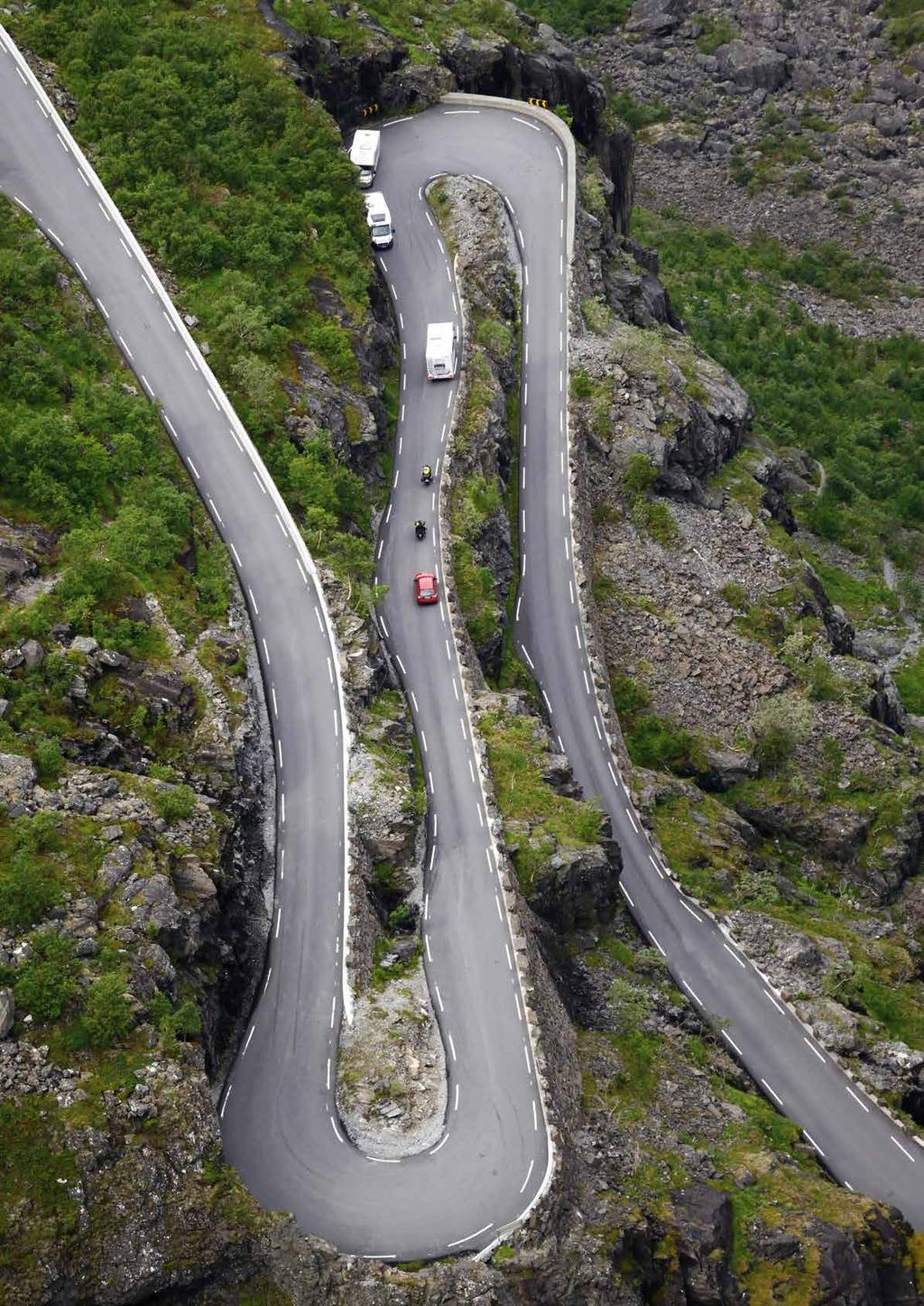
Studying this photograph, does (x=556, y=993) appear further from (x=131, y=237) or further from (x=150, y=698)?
(x=131, y=237)

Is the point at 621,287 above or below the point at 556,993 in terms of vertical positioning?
above

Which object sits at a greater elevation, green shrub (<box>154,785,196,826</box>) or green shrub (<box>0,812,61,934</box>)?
green shrub (<box>0,812,61,934</box>)

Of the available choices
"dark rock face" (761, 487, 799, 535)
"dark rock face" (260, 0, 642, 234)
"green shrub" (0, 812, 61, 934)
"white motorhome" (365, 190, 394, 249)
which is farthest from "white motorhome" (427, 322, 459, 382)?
"green shrub" (0, 812, 61, 934)

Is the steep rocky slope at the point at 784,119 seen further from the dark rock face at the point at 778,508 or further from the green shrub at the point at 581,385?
the green shrub at the point at 581,385

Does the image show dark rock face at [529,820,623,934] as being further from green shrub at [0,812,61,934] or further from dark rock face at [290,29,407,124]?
dark rock face at [290,29,407,124]

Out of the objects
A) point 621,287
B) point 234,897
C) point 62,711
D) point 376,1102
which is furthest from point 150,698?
point 621,287
